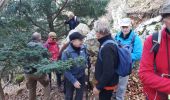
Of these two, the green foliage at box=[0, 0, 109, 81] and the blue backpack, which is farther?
the green foliage at box=[0, 0, 109, 81]

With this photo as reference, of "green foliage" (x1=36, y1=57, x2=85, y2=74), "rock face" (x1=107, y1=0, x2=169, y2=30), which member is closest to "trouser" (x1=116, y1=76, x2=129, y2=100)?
"green foliage" (x1=36, y1=57, x2=85, y2=74)

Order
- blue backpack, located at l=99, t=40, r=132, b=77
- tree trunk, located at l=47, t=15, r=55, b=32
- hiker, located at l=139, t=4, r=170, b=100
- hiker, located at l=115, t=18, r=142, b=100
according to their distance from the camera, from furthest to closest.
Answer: tree trunk, located at l=47, t=15, r=55, b=32 < hiker, located at l=115, t=18, r=142, b=100 < blue backpack, located at l=99, t=40, r=132, b=77 < hiker, located at l=139, t=4, r=170, b=100

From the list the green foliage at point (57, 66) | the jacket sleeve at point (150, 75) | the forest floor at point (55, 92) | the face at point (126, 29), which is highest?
the face at point (126, 29)

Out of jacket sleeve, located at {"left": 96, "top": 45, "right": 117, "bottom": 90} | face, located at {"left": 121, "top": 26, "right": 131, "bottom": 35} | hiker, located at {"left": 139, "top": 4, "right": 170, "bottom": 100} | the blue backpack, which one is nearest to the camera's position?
hiker, located at {"left": 139, "top": 4, "right": 170, "bottom": 100}

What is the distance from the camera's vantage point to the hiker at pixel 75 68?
6434 mm

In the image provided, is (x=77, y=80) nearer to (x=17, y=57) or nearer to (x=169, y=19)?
(x=17, y=57)

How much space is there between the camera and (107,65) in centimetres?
501

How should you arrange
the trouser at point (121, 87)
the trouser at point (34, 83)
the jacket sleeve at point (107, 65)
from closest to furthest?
the jacket sleeve at point (107, 65), the trouser at point (121, 87), the trouser at point (34, 83)

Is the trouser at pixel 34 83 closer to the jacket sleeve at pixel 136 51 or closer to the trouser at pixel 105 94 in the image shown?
the jacket sleeve at pixel 136 51

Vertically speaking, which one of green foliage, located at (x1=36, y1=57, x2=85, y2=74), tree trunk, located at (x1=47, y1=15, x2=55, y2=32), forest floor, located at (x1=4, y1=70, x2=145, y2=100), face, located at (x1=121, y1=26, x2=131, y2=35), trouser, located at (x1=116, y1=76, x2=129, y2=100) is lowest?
forest floor, located at (x1=4, y1=70, x2=145, y2=100)

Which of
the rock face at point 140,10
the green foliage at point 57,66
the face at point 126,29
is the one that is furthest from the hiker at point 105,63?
the rock face at point 140,10

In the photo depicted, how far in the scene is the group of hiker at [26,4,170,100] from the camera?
3.20 m

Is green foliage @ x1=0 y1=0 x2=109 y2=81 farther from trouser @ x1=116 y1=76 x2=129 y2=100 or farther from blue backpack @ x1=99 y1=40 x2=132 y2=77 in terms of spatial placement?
trouser @ x1=116 y1=76 x2=129 y2=100

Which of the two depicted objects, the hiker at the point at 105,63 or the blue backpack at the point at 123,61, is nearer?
the hiker at the point at 105,63
